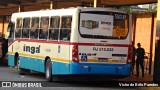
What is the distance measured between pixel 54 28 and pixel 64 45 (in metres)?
1.35

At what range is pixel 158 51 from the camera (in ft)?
58.7

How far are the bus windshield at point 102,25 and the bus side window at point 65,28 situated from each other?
0.56 m

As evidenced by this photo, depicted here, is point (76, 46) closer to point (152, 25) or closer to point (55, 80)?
point (55, 80)

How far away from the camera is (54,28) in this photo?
18.1m

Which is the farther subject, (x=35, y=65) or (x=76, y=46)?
(x=35, y=65)

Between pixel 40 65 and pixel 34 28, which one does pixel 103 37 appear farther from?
pixel 34 28

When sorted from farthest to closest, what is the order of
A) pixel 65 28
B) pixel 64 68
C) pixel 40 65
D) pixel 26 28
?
pixel 26 28, pixel 40 65, pixel 65 28, pixel 64 68

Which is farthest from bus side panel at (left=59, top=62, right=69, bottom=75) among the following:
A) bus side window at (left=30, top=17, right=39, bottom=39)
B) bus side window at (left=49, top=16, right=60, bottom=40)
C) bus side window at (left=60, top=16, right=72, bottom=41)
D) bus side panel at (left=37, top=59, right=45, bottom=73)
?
bus side window at (left=30, top=17, right=39, bottom=39)

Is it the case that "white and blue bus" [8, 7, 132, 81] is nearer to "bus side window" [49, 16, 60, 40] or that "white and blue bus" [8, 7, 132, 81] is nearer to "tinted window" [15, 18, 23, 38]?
"bus side window" [49, 16, 60, 40]

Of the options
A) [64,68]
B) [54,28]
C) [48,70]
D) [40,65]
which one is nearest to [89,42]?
[64,68]

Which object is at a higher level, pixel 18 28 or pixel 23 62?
pixel 18 28

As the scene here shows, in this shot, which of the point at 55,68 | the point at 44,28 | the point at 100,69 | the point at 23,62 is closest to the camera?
the point at 100,69

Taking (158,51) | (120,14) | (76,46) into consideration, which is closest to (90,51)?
(76,46)

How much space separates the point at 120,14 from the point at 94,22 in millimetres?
1109
